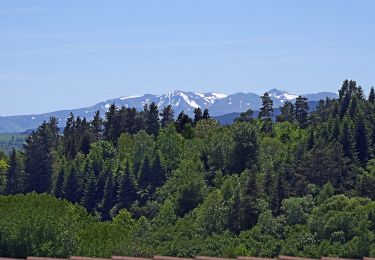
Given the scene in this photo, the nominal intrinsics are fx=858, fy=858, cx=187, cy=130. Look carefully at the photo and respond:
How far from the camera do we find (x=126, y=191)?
142 meters

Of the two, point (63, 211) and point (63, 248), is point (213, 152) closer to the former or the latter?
point (63, 211)

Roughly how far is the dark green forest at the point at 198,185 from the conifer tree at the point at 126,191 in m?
A: 0.20

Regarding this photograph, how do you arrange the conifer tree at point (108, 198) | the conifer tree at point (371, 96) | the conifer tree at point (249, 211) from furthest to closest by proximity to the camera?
1. the conifer tree at point (371, 96)
2. the conifer tree at point (108, 198)
3. the conifer tree at point (249, 211)

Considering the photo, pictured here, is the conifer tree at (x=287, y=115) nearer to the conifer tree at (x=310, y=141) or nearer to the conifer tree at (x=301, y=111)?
the conifer tree at (x=301, y=111)

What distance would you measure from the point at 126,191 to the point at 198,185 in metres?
20.5

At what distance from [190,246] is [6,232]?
3027cm

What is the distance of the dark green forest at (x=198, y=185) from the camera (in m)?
91.0

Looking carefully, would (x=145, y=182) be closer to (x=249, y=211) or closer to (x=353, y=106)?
(x=249, y=211)

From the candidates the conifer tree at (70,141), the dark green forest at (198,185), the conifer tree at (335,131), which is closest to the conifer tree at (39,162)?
the dark green forest at (198,185)

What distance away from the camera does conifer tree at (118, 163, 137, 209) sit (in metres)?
142

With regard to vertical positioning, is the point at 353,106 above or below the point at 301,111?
below

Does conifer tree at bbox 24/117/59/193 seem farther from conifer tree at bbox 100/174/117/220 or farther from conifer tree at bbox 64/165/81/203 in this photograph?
conifer tree at bbox 100/174/117/220

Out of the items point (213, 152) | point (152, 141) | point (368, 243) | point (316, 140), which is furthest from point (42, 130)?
point (368, 243)

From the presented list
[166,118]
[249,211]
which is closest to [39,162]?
[166,118]
